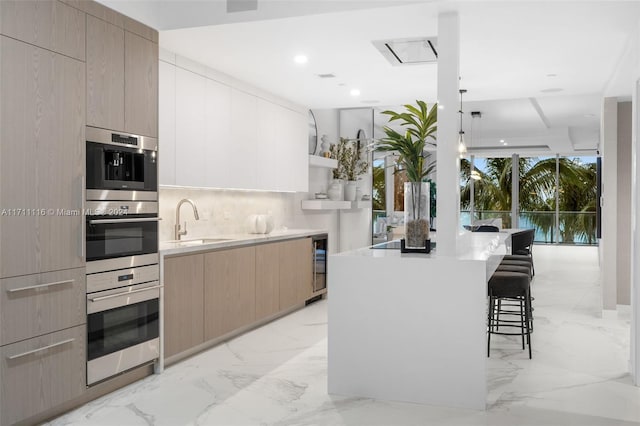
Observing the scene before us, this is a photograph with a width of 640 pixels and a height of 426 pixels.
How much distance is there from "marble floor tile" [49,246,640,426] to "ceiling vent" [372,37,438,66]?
92.6 inches

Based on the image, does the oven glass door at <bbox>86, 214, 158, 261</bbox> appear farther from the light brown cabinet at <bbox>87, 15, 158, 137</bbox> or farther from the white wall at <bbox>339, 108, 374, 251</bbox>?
the white wall at <bbox>339, 108, 374, 251</bbox>

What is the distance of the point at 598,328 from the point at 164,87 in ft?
14.5

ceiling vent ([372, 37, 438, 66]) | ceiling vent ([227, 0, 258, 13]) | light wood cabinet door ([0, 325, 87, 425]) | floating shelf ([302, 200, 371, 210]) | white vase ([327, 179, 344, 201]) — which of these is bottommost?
light wood cabinet door ([0, 325, 87, 425])

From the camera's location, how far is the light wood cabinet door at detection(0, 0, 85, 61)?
279cm

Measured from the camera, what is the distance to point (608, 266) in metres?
5.81

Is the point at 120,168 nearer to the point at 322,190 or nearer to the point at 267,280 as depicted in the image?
the point at 267,280

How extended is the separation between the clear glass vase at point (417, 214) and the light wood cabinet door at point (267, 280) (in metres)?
1.89

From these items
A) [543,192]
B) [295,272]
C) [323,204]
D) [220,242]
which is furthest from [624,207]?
[543,192]

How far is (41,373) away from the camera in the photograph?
2.99 meters

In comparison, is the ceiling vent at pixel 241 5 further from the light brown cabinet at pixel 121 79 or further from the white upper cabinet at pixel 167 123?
the white upper cabinet at pixel 167 123

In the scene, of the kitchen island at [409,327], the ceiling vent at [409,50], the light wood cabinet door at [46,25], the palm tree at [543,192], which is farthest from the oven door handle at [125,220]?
the palm tree at [543,192]

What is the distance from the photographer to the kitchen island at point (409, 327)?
3.24m

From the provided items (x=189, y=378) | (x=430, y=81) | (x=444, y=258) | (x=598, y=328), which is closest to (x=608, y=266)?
(x=598, y=328)

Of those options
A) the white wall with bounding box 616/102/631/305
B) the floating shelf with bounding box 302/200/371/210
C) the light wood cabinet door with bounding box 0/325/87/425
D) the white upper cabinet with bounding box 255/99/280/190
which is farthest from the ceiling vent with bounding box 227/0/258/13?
the white wall with bounding box 616/102/631/305
